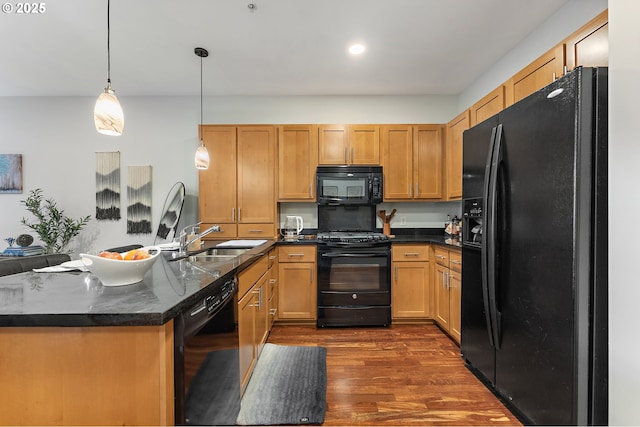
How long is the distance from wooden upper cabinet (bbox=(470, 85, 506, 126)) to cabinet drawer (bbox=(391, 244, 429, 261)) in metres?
1.38

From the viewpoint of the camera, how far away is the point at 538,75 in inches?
73.5

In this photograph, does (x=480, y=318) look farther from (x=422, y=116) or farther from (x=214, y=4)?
(x=214, y=4)

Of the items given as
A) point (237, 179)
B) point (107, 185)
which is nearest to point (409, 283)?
point (237, 179)

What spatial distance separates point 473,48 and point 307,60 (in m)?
1.55

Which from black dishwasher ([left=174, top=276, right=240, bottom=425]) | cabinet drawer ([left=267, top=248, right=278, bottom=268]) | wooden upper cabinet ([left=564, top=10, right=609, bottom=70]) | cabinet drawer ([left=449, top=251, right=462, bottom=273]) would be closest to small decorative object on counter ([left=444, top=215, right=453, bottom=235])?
cabinet drawer ([left=449, top=251, right=462, bottom=273])

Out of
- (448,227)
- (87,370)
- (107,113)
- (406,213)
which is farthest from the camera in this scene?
(406,213)

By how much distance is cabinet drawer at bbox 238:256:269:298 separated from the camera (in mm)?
1675

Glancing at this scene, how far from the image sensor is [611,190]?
108 cm

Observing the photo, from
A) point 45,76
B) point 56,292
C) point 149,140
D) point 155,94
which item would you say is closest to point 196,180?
point 149,140

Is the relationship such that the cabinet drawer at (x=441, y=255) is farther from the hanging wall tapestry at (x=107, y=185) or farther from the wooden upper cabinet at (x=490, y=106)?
the hanging wall tapestry at (x=107, y=185)

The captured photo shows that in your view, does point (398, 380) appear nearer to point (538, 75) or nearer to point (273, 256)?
point (273, 256)

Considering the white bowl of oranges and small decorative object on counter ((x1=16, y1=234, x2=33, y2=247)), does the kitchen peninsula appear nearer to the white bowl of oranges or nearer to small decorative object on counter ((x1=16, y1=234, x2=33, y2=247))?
the white bowl of oranges

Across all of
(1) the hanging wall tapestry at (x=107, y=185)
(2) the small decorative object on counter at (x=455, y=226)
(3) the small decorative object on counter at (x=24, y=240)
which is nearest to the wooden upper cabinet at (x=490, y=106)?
(2) the small decorative object on counter at (x=455, y=226)

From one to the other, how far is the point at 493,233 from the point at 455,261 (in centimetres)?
98
